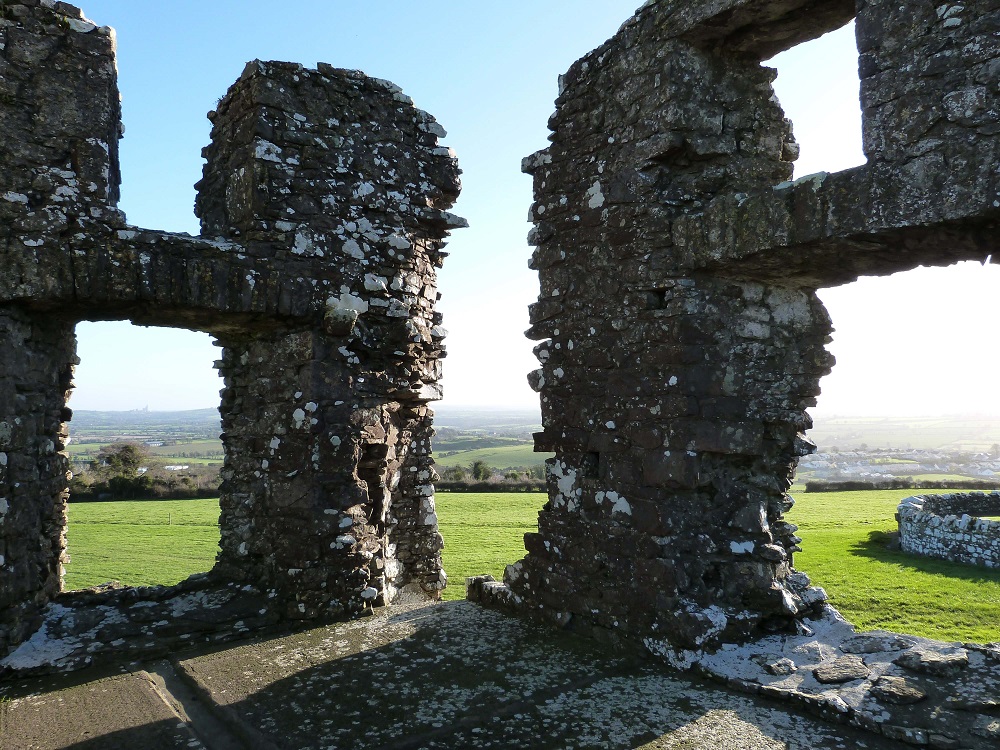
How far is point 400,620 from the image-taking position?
5.11 metres

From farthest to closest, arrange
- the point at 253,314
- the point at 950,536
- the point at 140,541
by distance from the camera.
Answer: the point at 950,536
the point at 140,541
the point at 253,314

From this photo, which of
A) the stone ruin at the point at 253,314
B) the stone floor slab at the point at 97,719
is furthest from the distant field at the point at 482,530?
the stone floor slab at the point at 97,719

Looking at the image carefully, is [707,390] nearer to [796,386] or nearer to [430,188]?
[796,386]

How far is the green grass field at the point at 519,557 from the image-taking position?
30.8 feet

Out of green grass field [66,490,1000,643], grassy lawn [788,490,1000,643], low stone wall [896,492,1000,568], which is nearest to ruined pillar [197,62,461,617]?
green grass field [66,490,1000,643]

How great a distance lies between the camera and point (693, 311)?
13.8ft

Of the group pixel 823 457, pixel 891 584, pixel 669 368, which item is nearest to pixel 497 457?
pixel 823 457

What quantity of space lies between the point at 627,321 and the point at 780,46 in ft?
6.72

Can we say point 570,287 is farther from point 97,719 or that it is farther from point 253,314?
point 97,719

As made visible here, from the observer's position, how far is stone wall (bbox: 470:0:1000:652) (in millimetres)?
3908

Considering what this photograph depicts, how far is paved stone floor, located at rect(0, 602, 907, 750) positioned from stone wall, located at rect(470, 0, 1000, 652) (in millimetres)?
547

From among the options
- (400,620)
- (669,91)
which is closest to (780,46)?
(669,91)

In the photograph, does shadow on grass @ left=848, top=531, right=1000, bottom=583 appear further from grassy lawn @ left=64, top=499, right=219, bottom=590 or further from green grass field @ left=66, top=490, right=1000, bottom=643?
grassy lawn @ left=64, top=499, right=219, bottom=590

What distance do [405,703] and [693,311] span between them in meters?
2.75
